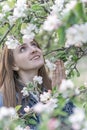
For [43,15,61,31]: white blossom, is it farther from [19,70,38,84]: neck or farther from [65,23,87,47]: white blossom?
[19,70,38,84]: neck

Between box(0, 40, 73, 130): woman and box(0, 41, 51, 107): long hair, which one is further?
box(0, 41, 51, 107): long hair

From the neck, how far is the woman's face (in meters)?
0.04

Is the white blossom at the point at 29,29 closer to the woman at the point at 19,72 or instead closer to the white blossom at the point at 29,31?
the white blossom at the point at 29,31

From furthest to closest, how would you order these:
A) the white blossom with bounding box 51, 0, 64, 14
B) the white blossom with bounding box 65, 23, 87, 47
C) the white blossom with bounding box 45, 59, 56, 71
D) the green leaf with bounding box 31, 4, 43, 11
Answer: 1. the white blossom with bounding box 45, 59, 56, 71
2. the green leaf with bounding box 31, 4, 43, 11
3. the white blossom with bounding box 51, 0, 64, 14
4. the white blossom with bounding box 65, 23, 87, 47

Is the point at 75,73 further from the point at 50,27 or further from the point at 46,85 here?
the point at 50,27

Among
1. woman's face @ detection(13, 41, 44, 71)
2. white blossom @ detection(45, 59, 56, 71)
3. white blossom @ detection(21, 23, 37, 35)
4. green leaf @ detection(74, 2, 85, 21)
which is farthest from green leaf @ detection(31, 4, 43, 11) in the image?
green leaf @ detection(74, 2, 85, 21)

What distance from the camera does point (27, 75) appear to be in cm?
385

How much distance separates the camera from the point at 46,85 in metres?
4.00

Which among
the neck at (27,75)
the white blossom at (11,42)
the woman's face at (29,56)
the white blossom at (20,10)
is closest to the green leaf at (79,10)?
the white blossom at (20,10)

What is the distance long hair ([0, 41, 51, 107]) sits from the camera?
3.80 meters

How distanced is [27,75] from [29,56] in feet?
0.65

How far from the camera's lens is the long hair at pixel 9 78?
3797 mm

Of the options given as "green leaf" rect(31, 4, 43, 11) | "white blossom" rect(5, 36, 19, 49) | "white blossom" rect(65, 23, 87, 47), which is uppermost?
"green leaf" rect(31, 4, 43, 11)

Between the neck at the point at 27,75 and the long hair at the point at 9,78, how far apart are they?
0.06 m
